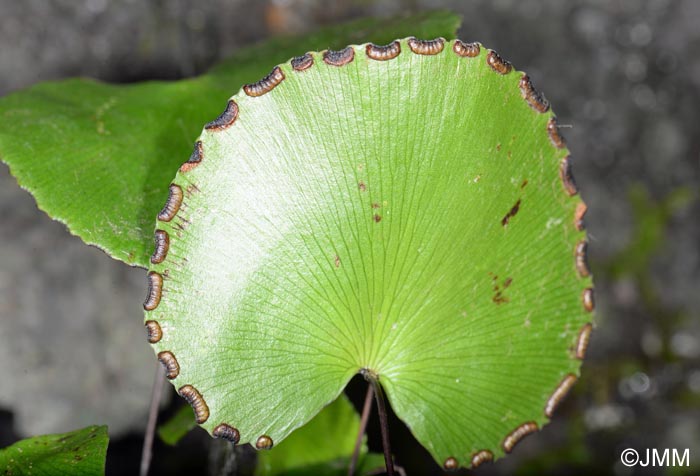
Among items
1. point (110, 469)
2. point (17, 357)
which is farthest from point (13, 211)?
point (110, 469)

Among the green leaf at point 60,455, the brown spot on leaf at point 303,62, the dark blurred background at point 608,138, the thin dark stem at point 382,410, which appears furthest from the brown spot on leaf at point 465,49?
the dark blurred background at point 608,138

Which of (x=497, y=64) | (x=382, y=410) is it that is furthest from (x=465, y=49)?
(x=382, y=410)

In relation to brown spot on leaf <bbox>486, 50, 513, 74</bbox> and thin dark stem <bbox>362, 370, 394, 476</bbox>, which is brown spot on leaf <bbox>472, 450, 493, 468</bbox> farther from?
brown spot on leaf <bbox>486, 50, 513, 74</bbox>

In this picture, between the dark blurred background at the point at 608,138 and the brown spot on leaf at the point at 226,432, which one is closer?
the brown spot on leaf at the point at 226,432

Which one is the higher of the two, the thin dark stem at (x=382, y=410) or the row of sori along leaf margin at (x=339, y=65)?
the row of sori along leaf margin at (x=339, y=65)

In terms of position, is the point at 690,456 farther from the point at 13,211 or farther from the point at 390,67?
the point at 13,211

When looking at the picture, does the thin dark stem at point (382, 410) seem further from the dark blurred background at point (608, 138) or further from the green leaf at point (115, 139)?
the dark blurred background at point (608, 138)

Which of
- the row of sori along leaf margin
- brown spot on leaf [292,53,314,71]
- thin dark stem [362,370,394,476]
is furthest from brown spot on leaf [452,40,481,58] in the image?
thin dark stem [362,370,394,476]
